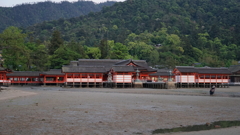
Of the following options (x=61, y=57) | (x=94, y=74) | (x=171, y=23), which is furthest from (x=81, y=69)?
(x=171, y=23)

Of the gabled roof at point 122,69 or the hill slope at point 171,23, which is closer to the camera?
the gabled roof at point 122,69

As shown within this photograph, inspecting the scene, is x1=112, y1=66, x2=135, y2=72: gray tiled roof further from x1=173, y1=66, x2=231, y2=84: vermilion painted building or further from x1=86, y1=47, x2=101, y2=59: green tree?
x1=86, y1=47, x2=101, y2=59: green tree

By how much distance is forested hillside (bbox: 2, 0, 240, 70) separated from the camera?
8525 centimetres

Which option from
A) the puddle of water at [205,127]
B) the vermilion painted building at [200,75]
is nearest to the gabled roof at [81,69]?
the vermilion painted building at [200,75]

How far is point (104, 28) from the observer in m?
175

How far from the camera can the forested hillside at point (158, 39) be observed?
85.2 metres

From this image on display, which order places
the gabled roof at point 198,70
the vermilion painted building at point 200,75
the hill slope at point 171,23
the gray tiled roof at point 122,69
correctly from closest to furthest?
the gray tiled roof at point 122,69, the gabled roof at point 198,70, the vermilion painted building at point 200,75, the hill slope at point 171,23

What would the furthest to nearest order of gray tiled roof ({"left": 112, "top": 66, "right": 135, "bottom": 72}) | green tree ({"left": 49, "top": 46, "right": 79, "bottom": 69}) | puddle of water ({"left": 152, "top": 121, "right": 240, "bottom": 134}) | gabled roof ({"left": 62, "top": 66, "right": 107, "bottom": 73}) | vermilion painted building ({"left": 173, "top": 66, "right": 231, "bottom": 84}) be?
1. green tree ({"left": 49, "top": 46, "right": 79, "bottom": 69})
2. vermilion painted building ({"left": 173, "top": 66, "right": 231, "bottom": 84})
3. gabled roof ({"left": 62, "top": 66, "right": 107, "bottom": 73})
4. gray tiled roof ({"left": 112, "top": 66, "right": 135, "bottom": 72})
5. puddle of water ({"left": 152, "top": 121, "right": 240, "bottom": 134})

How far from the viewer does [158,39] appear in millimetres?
139625

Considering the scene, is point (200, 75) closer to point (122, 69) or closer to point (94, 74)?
point (122, 69)

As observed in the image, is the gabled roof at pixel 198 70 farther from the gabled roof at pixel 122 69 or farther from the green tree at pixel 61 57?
the green tree at pixel 61 57

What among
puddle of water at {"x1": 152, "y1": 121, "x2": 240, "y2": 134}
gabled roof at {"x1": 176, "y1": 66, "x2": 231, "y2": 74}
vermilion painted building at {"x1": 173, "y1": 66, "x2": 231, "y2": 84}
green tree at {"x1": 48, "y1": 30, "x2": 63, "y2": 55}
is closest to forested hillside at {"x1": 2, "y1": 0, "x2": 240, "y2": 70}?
green tree at {"x1": 48, "y1": 30, "x2": 63, "y2": 55}

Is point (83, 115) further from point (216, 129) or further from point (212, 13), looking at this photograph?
point (212, 13)

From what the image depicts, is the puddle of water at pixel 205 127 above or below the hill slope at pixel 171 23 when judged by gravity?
Result: below
